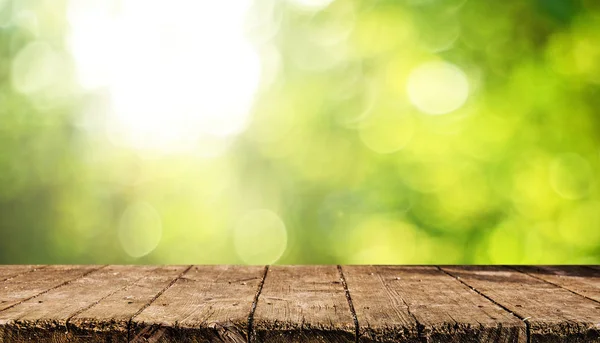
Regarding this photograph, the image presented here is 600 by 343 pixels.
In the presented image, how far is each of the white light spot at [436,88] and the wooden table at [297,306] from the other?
3360mm

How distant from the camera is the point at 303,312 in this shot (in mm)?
1040

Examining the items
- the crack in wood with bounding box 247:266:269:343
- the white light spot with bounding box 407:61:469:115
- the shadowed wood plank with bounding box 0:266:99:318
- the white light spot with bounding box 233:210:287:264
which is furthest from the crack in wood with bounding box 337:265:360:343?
the white light spot with bounding box 407:61:469:115

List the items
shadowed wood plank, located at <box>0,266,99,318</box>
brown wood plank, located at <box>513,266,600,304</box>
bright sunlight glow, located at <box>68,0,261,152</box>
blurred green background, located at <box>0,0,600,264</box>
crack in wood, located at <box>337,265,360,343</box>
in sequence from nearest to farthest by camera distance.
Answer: crack in wood, located at <box>337,265,360,343</box>, shadowed wood plank, located at <box>0,266,99,318</box>, brown wood plank, located at <box>513,266,600,304</box>, blurred green background, located at <box>0,0,600,264</box>, bright sunlight glow, located at <box>68,0,261,152</box>

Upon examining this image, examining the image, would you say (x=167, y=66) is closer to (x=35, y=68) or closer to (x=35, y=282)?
(x=35, y=68)

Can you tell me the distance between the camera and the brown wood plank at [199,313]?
961 millimetres

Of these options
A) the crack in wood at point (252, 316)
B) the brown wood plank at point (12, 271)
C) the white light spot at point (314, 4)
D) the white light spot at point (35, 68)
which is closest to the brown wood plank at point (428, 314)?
the crack in wood at point (252, 316)

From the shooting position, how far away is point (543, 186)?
4680 mm

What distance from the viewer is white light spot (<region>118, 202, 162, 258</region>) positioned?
4.85m

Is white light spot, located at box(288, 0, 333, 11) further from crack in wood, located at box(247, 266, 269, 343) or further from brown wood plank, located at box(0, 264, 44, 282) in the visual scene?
crack in wood, located at box(247, 266, 269, 343)

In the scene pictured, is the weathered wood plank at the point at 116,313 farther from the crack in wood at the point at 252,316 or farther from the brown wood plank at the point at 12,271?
the brown wood plank at the point at 12,271

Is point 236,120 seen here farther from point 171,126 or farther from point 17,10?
point 17,10

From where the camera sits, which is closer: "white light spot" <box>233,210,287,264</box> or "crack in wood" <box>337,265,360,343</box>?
"crack in wood" <box>337,265,360,343</box>

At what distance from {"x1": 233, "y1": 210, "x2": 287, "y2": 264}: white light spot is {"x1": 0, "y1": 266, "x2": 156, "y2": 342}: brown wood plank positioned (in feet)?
11.1

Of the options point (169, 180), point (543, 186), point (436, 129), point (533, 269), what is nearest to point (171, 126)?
point (169, 180)
